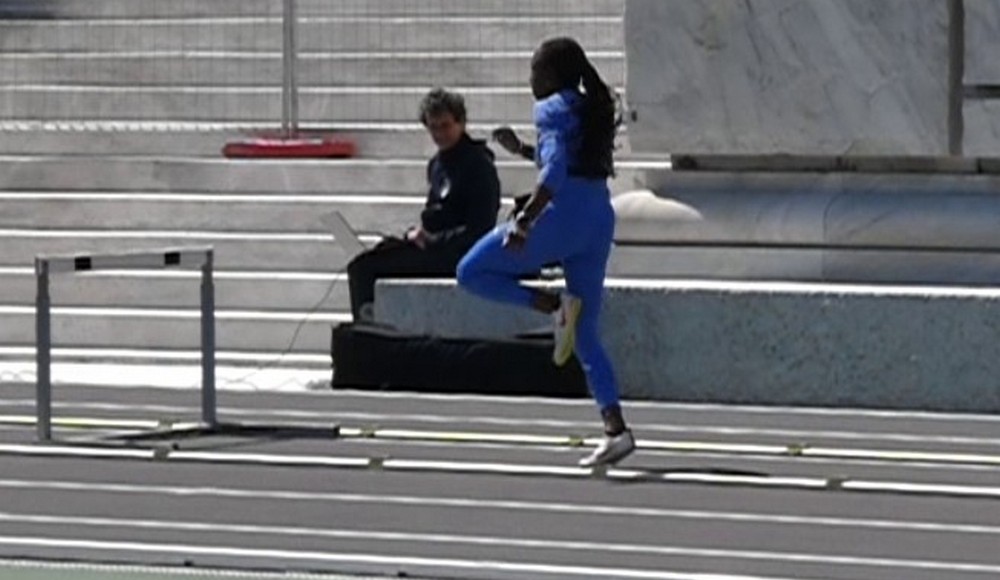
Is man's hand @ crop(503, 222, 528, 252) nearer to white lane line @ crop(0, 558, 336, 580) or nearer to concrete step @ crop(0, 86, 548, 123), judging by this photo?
white lane line @ crop(0, 558, 336, 580)

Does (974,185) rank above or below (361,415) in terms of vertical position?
above

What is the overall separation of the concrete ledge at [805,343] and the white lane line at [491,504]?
3499mm

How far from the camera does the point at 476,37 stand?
19406mm

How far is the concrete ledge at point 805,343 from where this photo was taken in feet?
48.4

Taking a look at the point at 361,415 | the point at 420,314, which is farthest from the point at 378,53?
the point at 361,415

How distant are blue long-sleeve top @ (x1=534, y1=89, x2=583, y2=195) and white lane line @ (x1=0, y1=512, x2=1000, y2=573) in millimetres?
1951

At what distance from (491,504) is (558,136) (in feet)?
5.11

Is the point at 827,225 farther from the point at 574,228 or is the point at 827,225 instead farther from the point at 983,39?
the point at 574,228

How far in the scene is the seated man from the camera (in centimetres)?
1567

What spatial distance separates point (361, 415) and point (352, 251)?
7.67 feet

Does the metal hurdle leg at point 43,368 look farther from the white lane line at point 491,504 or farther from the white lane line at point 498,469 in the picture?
the white lane line at point 491,504

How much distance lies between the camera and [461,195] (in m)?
15.8

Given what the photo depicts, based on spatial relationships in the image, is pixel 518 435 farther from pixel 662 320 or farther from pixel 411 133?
pixel 411 133

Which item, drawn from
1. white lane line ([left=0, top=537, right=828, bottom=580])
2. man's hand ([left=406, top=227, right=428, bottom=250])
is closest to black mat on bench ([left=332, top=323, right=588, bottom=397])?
man's hand ([left=406, top=227, right=428, bottom=250])
